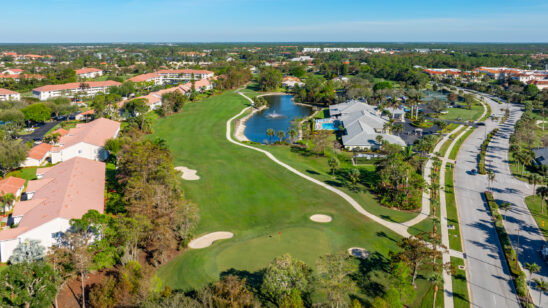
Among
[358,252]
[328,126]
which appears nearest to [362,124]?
[328,126]

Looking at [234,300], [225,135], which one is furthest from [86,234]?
[225,135]

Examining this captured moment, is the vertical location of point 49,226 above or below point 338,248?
above

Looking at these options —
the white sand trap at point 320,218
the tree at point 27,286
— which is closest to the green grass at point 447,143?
the white sand trap at point 320,218

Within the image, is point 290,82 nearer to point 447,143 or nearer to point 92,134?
point 447,143

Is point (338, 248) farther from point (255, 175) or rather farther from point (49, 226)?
point (49, 226)

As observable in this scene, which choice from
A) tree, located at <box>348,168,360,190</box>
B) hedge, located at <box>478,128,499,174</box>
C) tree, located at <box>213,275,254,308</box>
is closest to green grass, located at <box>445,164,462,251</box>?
hedge, located at <box>478,128,499,174</box>
